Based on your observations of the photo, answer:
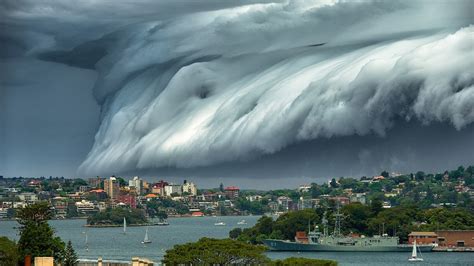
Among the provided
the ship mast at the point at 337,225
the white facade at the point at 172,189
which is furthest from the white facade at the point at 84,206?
the ship mast at the point at 337,225

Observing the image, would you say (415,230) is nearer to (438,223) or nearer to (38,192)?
(438,223)

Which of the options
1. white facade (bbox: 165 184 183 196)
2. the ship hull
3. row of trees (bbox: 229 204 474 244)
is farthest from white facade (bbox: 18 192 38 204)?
the ship hull

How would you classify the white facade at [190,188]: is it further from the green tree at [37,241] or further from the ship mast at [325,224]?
the green tree at [37,241]

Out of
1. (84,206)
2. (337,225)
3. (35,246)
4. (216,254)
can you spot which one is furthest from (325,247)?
(84,206)

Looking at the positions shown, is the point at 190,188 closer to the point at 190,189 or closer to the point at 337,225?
the point at 190,189

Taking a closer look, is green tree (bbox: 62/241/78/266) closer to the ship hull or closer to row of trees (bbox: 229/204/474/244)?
the ship hull
